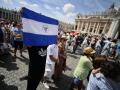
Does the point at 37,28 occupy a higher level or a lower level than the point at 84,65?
higher

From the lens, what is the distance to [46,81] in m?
4.75

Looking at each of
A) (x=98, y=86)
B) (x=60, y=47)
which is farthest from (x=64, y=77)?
(x=98, y=86)

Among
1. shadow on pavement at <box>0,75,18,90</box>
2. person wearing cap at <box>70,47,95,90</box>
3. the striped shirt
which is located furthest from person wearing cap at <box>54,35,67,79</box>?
the striped shirt

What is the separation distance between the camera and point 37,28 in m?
2.74

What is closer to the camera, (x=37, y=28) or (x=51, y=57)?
(x=37, y=28)

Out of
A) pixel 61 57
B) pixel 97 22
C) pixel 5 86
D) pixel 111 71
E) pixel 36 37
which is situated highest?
pixel 97 22

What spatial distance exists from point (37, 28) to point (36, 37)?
180 millimetres

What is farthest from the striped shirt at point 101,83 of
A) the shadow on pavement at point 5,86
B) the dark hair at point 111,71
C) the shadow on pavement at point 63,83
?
the shadow on pavement at point 5,86

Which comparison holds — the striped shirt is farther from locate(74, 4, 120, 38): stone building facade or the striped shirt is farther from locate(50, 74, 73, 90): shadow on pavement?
locate(74, 4, 120, 38): stone building facade

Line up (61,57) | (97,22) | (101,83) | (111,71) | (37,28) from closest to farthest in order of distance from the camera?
(111,71), (101,83), (37,28), (61,57), (97,22)

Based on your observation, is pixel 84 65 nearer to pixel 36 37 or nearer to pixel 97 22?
pixel 36 37

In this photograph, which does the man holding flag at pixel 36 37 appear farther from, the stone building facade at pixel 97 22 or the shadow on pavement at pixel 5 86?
the stone building facade at pixel 97 22

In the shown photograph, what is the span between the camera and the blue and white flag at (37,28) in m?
2.44

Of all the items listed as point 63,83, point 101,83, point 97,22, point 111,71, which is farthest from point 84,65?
point 97,22
